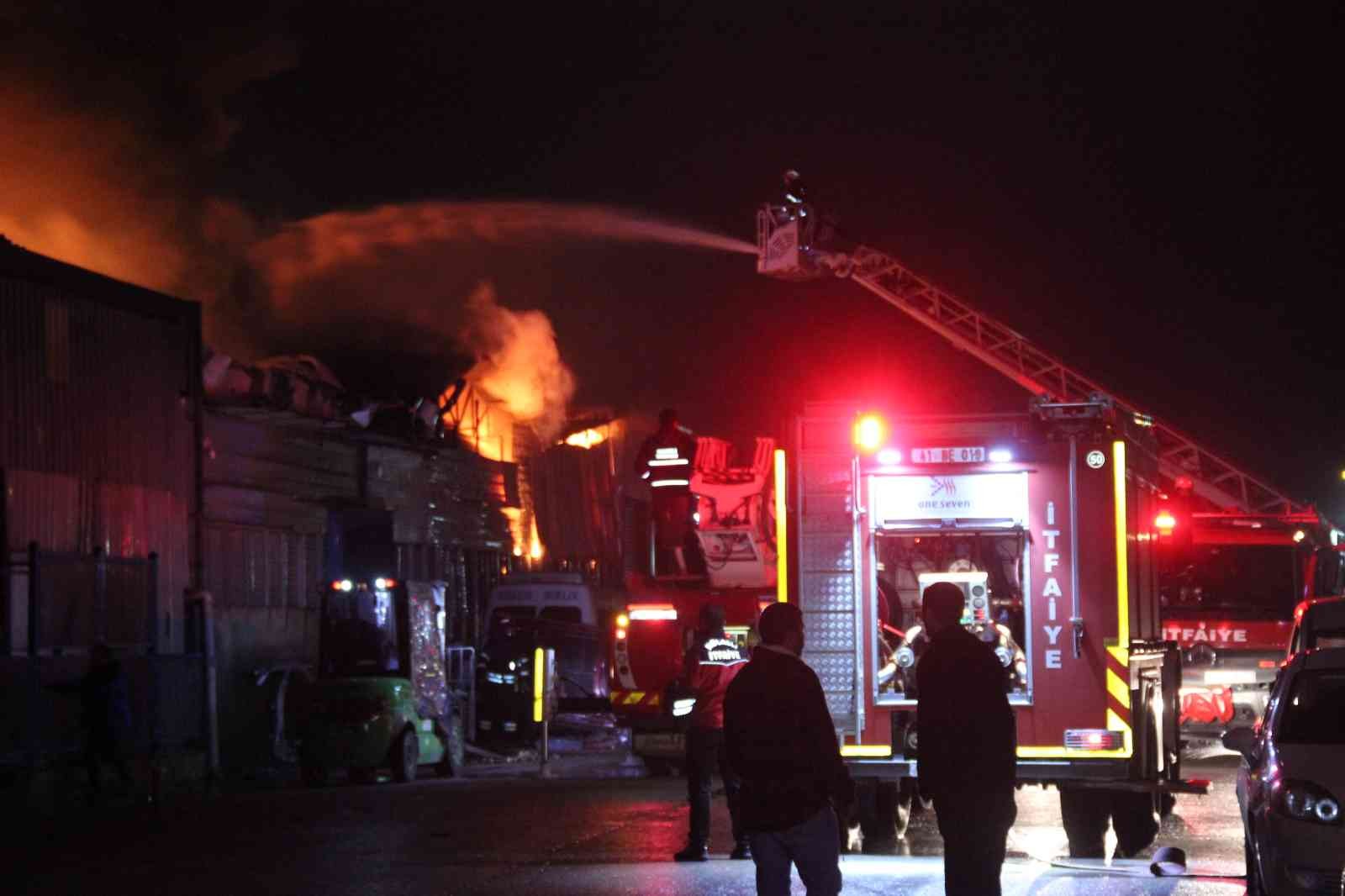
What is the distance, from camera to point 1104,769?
1271 cm

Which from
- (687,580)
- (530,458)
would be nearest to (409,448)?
(530,458)

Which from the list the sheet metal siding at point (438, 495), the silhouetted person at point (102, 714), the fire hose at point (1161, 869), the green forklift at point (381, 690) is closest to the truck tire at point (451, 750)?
the green forklift at point (381, 690)

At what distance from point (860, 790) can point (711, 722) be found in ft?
4.18

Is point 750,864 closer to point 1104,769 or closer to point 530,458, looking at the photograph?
point 1104,769

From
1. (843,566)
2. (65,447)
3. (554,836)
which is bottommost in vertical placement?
(554,836)

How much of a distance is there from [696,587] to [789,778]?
13058 mm

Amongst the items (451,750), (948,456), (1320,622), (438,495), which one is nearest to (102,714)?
(451,750)

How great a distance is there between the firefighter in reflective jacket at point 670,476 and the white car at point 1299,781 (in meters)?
7.95

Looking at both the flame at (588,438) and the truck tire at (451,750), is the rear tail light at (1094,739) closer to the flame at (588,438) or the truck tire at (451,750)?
the truck tire at (451,750)

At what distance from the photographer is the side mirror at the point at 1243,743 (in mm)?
10453

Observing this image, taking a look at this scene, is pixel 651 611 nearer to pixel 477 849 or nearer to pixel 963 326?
pixel 477 849

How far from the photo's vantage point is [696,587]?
20375mm

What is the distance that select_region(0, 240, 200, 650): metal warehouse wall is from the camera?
846 inches

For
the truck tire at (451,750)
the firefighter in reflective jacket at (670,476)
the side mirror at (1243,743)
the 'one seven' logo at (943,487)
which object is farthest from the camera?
the truck tire at (451,750)
